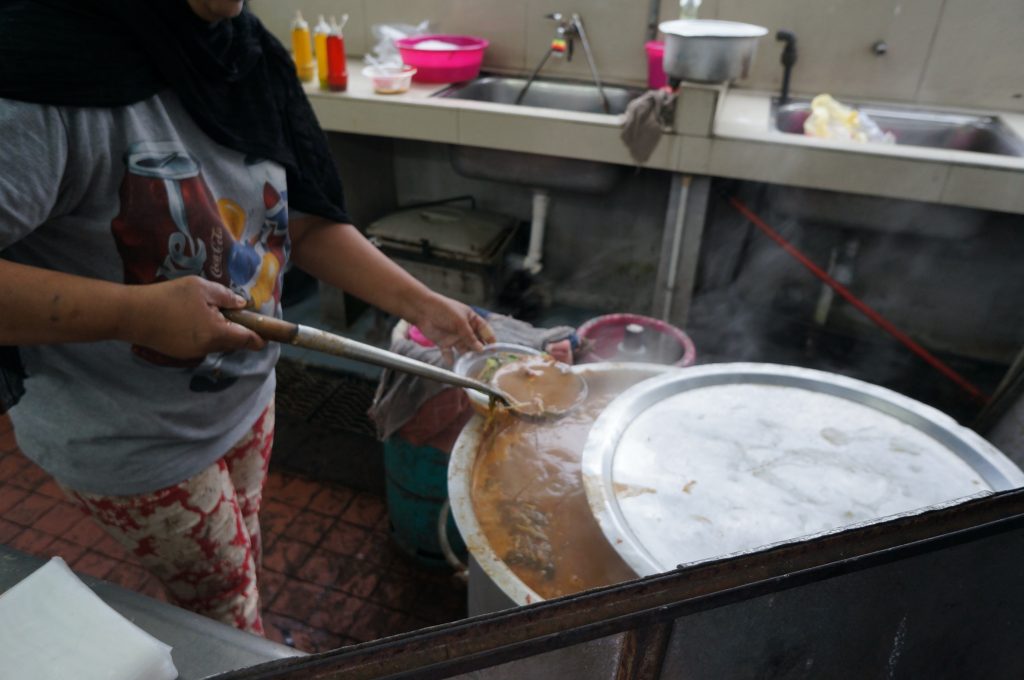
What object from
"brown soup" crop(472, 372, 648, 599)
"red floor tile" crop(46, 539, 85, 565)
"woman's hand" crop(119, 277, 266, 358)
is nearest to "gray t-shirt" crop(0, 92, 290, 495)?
"woman's hand" crop(119, 277, 266, 358)

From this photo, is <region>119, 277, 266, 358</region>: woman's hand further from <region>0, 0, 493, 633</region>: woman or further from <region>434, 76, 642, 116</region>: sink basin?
<region>434, 76, 642, 116</region>: sink basin

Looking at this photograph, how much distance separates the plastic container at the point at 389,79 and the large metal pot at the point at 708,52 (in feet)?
4.93

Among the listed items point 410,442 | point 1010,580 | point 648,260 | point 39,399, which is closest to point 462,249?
point 648,260

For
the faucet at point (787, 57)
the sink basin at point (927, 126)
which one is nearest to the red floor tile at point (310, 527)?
the sink basin at point (927, 126)

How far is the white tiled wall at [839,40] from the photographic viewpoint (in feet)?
11.6

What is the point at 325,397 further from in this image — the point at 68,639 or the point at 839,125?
the point at 839,125

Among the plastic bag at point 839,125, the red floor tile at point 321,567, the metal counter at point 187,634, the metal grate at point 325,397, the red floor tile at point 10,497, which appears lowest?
the red floor tile at point 10,497

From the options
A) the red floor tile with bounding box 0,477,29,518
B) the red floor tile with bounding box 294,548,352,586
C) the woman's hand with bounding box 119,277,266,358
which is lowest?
the red floor tile with bounding box 0,477,29,518

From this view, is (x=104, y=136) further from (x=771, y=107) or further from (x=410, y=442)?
Result: (x=771, y=107)

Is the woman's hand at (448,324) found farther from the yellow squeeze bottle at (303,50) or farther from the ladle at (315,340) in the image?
the yellow squeeze bottle at (303,50)

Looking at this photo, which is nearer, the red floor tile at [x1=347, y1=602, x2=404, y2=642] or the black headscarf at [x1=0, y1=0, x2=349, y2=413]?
the black headscarf at [x1=0, y1=0, x2=349, y2=413]

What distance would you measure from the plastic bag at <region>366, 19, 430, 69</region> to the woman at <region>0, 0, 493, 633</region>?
2745mm

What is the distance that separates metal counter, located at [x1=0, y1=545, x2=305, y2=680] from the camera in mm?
986

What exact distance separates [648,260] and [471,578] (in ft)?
10.5
